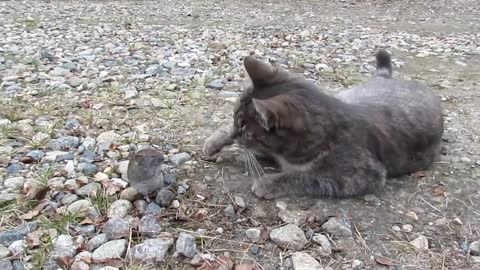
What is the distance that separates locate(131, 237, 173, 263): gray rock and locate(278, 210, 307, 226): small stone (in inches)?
27.8

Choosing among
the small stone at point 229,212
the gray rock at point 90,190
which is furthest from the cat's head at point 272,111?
the gray rock at point 90,190

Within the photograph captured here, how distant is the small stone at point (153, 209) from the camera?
115 inches

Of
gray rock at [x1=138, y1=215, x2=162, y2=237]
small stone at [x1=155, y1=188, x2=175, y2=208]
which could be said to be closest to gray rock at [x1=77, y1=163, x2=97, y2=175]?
small stone at [x1=155, y1=188, x2=175, y2=208]

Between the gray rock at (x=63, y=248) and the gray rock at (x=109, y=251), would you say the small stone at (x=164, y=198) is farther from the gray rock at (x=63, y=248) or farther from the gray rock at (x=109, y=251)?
the gray rock at (x=63, y=248)

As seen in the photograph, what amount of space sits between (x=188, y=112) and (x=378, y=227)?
2.08 meters

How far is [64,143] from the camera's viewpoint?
Result: 367 centimetres

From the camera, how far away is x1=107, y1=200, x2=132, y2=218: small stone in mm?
2864

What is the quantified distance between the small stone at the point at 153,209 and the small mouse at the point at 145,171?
8 cm

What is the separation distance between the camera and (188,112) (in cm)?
441

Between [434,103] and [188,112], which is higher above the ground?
[434,103]

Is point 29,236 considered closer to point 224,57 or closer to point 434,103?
point 434,103

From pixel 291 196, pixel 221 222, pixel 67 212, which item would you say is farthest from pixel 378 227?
pixel 67 212

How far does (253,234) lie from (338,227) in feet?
1.62

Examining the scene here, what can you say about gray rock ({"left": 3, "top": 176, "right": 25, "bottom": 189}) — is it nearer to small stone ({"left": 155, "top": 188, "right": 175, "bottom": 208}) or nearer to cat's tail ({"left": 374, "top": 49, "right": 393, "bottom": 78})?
small stone ({"left": 155, "top": 188, "right": 175, "bottom": 208})
